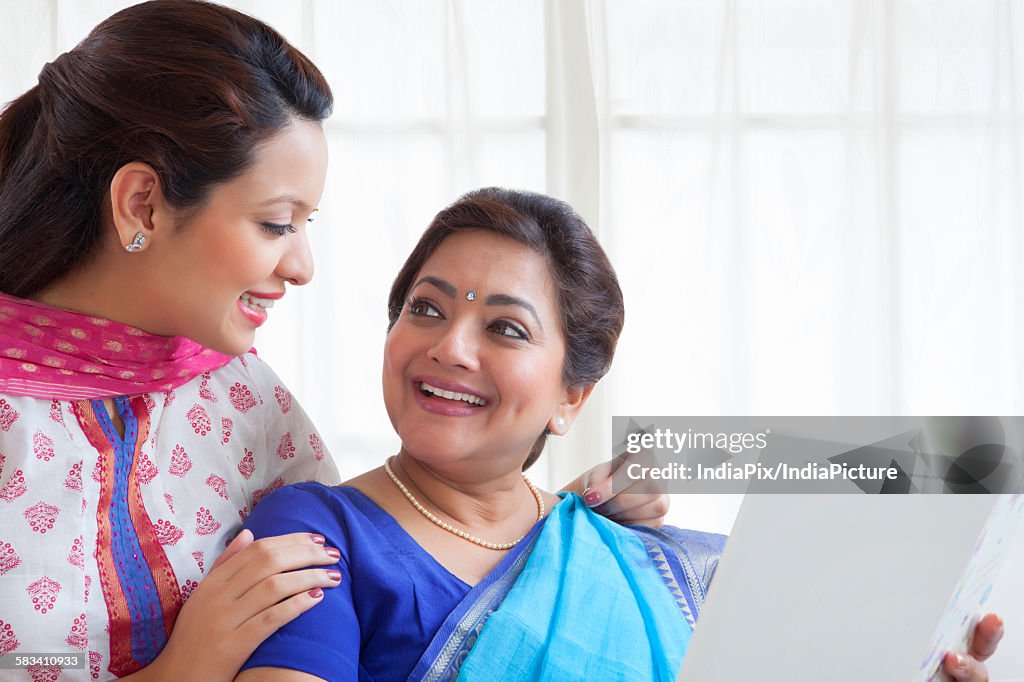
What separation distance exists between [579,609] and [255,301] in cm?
66

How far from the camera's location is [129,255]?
4.66ft

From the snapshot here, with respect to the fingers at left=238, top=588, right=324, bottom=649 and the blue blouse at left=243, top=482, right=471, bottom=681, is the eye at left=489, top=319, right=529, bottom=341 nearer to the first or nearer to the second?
the blue blouse at left=243, top=482, right=471, bottom=681

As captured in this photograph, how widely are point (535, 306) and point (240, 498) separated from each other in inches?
21.9

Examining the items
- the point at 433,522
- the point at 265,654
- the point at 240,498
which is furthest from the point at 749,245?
the point at 265,654

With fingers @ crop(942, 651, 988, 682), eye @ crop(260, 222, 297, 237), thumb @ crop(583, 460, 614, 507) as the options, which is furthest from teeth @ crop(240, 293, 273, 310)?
fingers @ crop(942, 651, 988, 682)

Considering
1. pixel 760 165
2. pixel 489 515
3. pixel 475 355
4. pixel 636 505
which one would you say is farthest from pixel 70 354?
pixel 760 165

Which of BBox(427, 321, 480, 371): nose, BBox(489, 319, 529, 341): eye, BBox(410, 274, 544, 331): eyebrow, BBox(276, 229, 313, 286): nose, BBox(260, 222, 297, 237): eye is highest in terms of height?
BBox(260, 222, 297, 237): eye

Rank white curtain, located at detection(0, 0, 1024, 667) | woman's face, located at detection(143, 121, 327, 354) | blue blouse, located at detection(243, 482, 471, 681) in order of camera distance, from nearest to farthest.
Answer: blue blouse, located at detection(243, 482, 471, 681), woman's face, located at detection(143, 121, 327, 354), white curtain, located at detection(0, 0, 1024, 667)

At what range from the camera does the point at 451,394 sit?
149 cm

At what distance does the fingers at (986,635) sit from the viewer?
1.22 m

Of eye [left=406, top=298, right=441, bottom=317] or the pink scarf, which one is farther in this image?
eye [left=406, top=298, right=441, bottom=317]

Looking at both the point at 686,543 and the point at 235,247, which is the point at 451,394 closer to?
the point at 235,247

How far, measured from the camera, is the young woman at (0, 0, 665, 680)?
1314 millimetres

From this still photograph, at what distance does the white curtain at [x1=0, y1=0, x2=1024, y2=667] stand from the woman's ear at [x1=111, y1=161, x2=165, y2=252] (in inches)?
53.8
